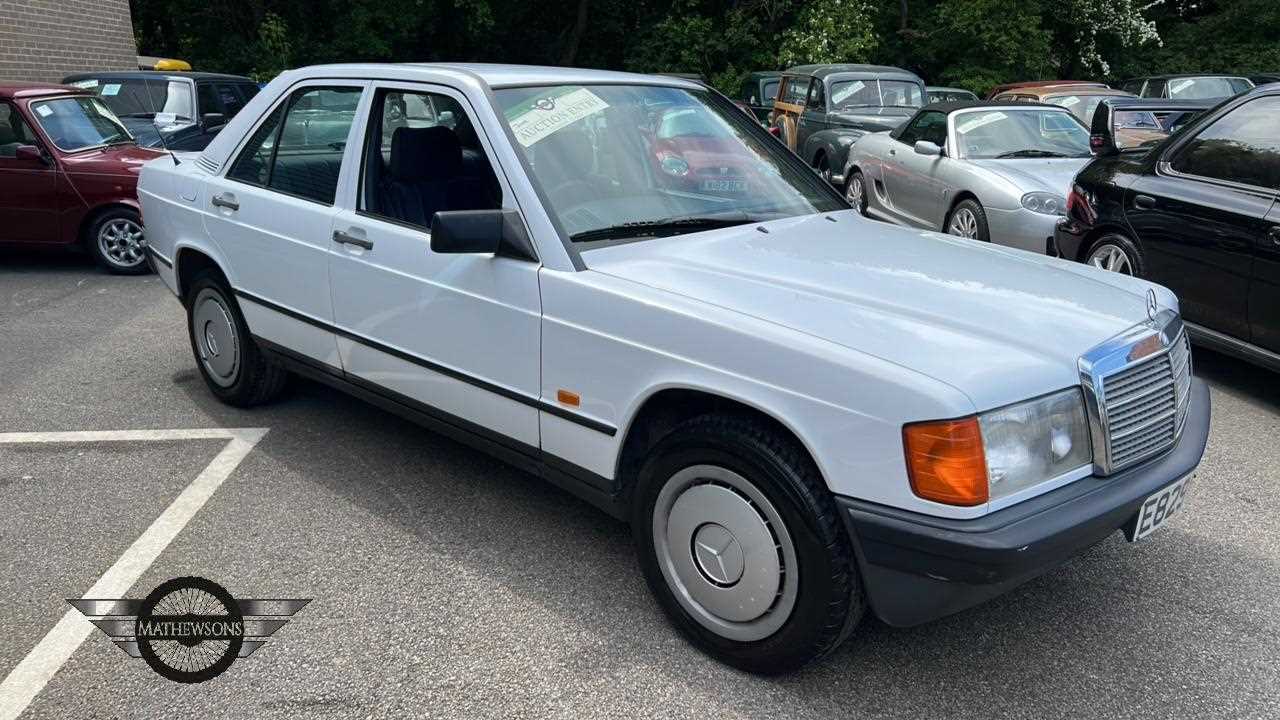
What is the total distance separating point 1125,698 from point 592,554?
5.71 ft

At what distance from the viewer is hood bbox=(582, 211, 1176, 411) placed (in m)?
2.61

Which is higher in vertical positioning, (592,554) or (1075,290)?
(1075,290)

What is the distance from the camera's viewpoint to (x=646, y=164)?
3.69 m

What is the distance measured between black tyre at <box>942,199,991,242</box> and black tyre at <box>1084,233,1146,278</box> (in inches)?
77.3

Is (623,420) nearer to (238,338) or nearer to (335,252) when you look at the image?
(335,252)

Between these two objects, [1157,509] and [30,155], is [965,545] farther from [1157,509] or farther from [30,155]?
[30,155]

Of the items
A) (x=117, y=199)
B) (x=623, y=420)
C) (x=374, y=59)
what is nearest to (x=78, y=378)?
(x=117, y=199)

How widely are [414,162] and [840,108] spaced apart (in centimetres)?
1058

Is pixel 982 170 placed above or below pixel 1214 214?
below

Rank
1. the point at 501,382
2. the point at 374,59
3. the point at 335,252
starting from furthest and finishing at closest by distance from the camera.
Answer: the point at 374,59 → the point at 335,252 → the point at 501,382

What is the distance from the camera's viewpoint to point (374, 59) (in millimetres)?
26312

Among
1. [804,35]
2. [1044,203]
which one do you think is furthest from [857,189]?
[804,35]

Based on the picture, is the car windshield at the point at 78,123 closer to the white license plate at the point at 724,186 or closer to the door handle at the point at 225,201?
the door handle at the point at 225,201

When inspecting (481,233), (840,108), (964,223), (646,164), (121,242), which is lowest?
(121,242)
